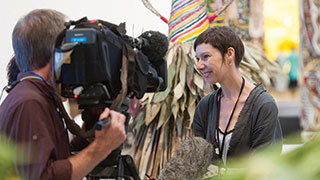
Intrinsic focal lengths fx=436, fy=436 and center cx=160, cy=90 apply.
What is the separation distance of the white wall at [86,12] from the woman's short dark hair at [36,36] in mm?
1112

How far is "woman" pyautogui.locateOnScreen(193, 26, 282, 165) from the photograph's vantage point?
1383mm

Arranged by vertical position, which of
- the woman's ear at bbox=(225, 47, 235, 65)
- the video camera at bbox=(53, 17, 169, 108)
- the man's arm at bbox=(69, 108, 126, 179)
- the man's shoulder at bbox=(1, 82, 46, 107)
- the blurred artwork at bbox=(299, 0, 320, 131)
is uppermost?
the video camera at bbox=(53, 17, 169, 108)

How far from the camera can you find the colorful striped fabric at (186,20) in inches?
79.4

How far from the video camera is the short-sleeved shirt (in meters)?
0.07

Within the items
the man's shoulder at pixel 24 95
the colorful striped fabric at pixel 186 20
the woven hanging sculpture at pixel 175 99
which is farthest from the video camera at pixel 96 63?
the colorful striped fabric at pixel 186 20

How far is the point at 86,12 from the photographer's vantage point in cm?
216

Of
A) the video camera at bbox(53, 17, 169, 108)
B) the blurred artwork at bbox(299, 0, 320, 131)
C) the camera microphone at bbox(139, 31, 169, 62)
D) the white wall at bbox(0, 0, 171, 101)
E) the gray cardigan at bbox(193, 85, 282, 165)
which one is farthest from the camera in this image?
the blurred artwork at bbox(299, 0, 320, 131)

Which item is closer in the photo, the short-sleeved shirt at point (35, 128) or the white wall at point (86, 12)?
the short-sleeved shirt at point (35, 128)

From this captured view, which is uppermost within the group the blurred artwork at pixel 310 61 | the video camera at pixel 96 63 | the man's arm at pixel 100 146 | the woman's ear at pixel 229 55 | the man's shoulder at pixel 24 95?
the video camera at pixel 96 63

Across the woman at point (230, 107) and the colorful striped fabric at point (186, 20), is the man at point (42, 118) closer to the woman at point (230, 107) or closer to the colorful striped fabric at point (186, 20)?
the woman at point (230, 107)

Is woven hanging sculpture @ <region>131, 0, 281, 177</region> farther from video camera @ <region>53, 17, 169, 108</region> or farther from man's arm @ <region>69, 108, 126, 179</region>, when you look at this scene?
man's arm @ <region>69, 108, 126, 179</region>

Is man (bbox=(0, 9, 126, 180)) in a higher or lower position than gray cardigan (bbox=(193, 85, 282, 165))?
higher

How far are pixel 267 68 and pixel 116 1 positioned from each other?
2.72 feet

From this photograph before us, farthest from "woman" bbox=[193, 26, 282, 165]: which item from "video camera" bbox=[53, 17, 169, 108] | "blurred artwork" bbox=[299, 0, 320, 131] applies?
"blurred artwork" bbox=[299, 0, 320, 131]
